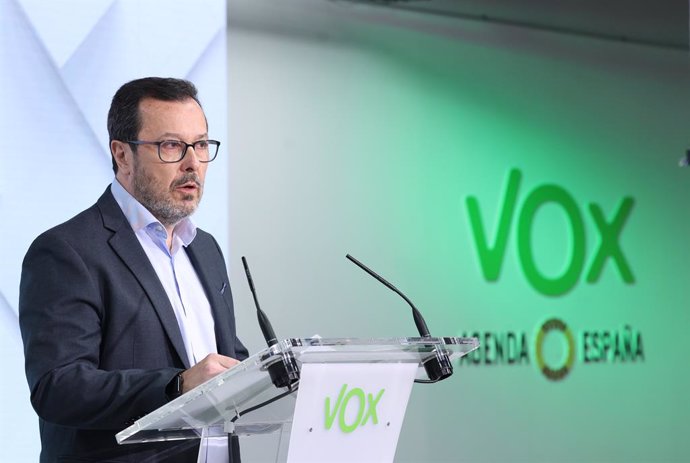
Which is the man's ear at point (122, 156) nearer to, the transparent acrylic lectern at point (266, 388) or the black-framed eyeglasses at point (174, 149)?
the black-framed eyeglasses at point (174, 149)

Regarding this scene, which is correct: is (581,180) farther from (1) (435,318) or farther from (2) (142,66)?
(2) (142,66)

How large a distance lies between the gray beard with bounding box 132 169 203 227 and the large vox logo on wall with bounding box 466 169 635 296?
3643 millimetres

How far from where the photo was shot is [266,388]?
1.80 metres

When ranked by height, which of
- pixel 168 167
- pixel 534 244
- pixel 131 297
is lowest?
pixel 131 297

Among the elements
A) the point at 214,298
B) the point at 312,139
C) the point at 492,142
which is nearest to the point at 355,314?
the point at 312,139

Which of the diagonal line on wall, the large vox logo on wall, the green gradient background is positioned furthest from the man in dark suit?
the large vox logo on wall

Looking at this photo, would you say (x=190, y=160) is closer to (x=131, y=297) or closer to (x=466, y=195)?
(x=131, y=297)

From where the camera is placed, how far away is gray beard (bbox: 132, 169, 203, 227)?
2295 mm

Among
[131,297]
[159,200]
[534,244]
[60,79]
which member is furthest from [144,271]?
[534,244]

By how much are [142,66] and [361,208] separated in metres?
1.75

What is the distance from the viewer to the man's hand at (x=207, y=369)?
5.89ft

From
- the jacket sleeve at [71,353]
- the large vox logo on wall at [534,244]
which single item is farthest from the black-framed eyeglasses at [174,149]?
the large vox logo on wall at [534,244]

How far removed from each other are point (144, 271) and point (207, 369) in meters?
0.47

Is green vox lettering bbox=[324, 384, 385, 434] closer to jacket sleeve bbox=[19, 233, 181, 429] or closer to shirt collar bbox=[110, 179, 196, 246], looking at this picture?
jacket sleeve bbox=[19, 233, 181, 429]
